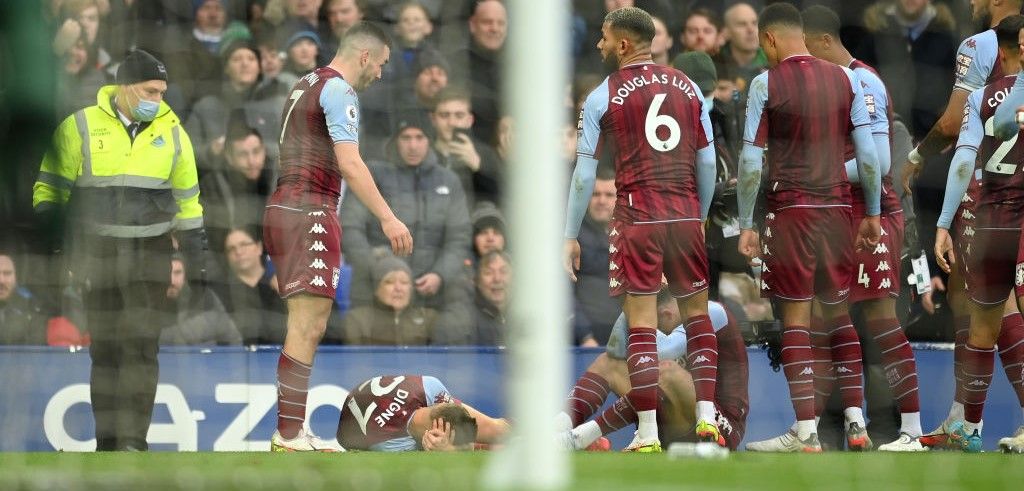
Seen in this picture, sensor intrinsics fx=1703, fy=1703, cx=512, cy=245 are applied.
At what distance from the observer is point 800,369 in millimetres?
6758

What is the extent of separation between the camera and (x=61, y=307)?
26.3ft

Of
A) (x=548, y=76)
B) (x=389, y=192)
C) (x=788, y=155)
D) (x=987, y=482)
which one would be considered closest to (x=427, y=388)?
(x=389, y=192)

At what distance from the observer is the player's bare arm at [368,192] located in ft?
22.1

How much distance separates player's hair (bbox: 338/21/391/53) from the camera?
7.02 m

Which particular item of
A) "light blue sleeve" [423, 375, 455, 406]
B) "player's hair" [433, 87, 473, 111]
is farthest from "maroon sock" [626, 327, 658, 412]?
"player's hair" [433, 87, 473, 111]

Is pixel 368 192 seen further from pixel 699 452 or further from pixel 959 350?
pixel 959 350

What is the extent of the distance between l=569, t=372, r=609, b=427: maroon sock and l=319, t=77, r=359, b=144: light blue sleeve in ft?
4.78

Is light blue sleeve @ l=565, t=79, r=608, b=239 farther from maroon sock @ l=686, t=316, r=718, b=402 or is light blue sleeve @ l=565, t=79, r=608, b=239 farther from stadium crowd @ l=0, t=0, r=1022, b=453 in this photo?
stadium crowd @ l=0, t=0, r=1022, b=453

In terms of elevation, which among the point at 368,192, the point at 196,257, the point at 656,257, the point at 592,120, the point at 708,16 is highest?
the point at 708,16

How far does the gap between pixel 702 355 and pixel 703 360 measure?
2cm

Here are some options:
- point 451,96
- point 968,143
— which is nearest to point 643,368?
point 968,143

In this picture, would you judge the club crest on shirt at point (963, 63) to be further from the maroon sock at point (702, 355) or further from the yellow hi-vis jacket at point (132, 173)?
the yellow hi-vis jacket at point (132, 173)

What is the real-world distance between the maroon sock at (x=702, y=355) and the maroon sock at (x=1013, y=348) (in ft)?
4.44

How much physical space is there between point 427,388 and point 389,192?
1267 mm
